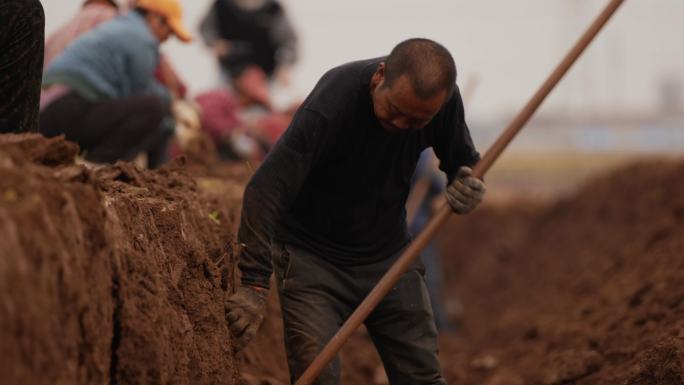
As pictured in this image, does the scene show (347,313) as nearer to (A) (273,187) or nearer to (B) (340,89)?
(A) (273,187)

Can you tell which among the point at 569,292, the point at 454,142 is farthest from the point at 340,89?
the point at 569,292

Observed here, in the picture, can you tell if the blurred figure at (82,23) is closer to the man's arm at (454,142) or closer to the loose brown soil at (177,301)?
the loose brown soil at (177,301)

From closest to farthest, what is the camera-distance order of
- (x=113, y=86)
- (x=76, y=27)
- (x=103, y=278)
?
(x=103, y=278), (x=113, y=86), (x=76, y=27)

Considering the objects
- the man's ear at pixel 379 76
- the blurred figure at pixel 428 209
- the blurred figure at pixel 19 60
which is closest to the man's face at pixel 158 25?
the blurred figure at pixel 19 60

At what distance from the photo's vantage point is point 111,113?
7973 millimetres

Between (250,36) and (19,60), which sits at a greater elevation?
(19,60)

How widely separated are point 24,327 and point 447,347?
8575 millimetres

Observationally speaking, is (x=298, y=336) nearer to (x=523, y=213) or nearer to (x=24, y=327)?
(x=24, y=327)

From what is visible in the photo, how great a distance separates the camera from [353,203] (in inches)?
204

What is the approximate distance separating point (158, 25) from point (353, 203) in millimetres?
3576

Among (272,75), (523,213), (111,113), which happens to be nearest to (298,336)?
(111,113)

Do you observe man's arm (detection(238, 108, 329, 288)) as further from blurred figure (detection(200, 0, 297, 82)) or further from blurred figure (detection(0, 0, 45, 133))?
blurred figure (detection(200, 0, 297, 82))

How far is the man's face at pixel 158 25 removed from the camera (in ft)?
27.0

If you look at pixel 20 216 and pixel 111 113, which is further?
pixel 111 113
